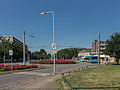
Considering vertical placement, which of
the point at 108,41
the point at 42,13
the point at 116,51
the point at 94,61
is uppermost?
the point at 42,13

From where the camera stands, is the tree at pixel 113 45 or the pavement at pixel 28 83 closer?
the pavement at pixel 28 83

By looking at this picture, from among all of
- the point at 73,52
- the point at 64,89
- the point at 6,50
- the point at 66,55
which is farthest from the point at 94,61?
the point at 73,52

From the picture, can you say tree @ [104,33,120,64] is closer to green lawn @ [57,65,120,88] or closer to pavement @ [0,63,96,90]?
green lawn @ [57,65,120,88]

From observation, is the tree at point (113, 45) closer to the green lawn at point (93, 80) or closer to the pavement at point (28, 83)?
the green lawn at point (93, 80)

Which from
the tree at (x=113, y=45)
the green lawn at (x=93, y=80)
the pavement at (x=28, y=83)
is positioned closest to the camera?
the pavement at (x=28, y=83)

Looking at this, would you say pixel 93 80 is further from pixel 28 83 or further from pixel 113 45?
pixel 113 45

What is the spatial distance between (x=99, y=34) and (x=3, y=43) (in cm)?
3873

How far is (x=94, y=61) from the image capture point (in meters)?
47.7

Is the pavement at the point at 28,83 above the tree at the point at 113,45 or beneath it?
beneath

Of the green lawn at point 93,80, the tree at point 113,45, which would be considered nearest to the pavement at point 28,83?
→ the green lawn at point 93,80

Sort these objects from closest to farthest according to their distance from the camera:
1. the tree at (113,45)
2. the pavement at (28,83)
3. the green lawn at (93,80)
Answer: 1. the pavement at (28,83)
2. the green lawn at (93,80)
3. the tree at (113,45)

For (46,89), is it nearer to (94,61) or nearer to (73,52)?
(94,61)

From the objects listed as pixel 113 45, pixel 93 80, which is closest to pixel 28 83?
pixel 93 80

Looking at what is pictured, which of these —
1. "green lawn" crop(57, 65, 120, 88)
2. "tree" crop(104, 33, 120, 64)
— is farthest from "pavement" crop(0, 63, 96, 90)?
"tree" crop(104, 33, 120, 64)
